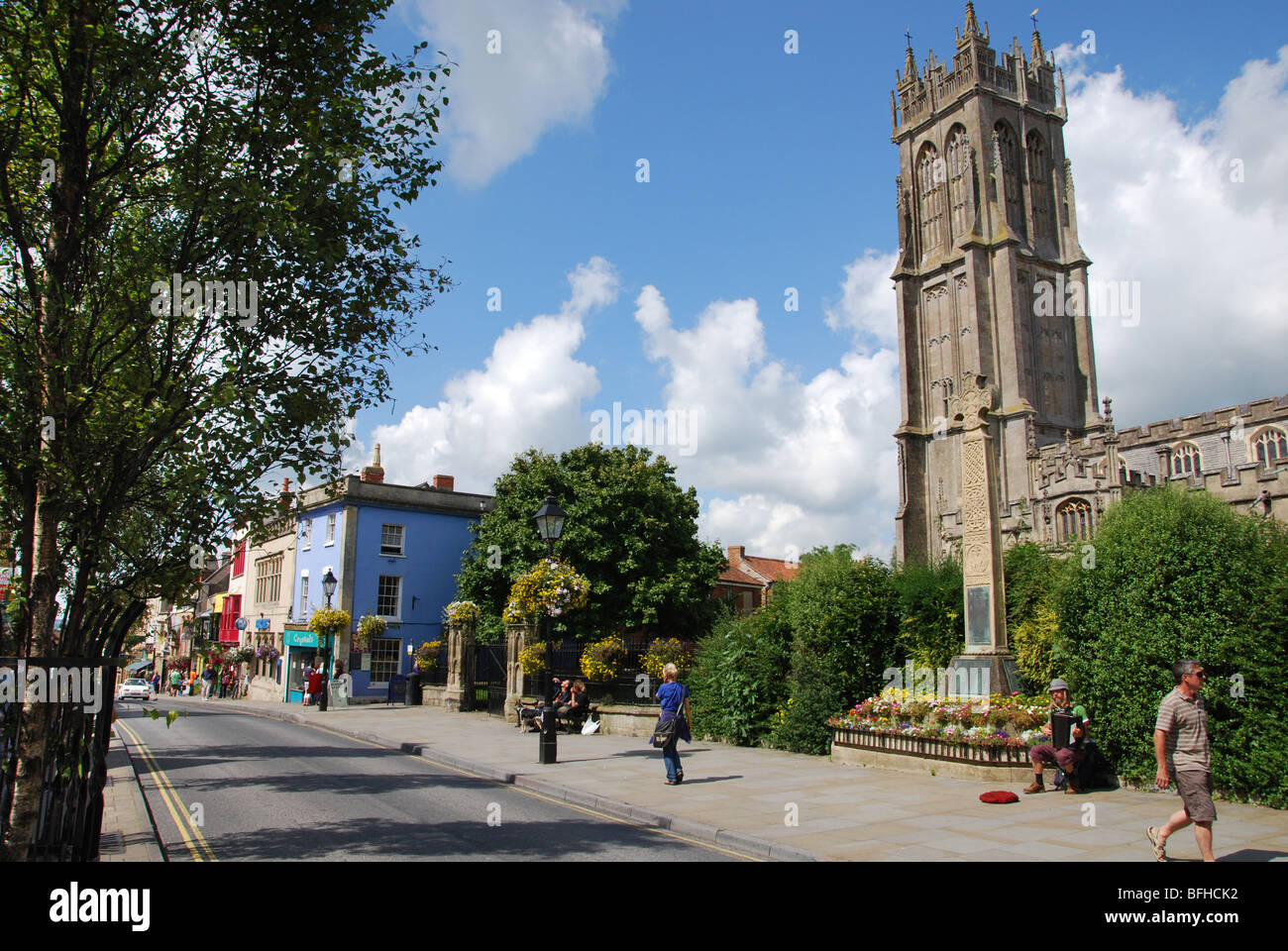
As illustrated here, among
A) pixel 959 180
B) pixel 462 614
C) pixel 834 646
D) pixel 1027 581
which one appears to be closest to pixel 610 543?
pixel 462 614

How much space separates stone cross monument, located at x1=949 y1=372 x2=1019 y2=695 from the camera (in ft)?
44.4

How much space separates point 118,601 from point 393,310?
3.63 m

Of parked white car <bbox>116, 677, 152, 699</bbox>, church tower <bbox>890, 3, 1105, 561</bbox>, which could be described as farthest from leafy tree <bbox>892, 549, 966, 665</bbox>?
church tower <bbox>890, 3, 1105, 561</bbox>

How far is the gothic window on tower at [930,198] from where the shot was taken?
70688 millimetres

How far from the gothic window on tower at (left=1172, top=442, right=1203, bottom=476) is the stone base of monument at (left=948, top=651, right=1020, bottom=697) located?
47.0 m

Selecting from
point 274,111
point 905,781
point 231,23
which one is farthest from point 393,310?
point 905,781

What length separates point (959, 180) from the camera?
68938 millimetres

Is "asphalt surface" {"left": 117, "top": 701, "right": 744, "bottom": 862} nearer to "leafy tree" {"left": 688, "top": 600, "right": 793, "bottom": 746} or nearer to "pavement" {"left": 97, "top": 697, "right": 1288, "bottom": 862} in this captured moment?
"pavement" {"left": 97, "top": 697, "right": 1288, "bottom": 862}

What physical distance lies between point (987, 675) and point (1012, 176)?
6685 centimetres

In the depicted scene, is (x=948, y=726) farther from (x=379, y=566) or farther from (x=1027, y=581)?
(x=379, y=566)

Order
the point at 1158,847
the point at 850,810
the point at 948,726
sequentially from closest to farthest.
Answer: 1. the point at 1158,847
2. the point at 850,810
3. the point at 948,726

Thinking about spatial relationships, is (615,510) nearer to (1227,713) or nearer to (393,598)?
(393,598)

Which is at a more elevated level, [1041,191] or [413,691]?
[1041,191]

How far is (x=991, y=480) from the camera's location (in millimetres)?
14508
